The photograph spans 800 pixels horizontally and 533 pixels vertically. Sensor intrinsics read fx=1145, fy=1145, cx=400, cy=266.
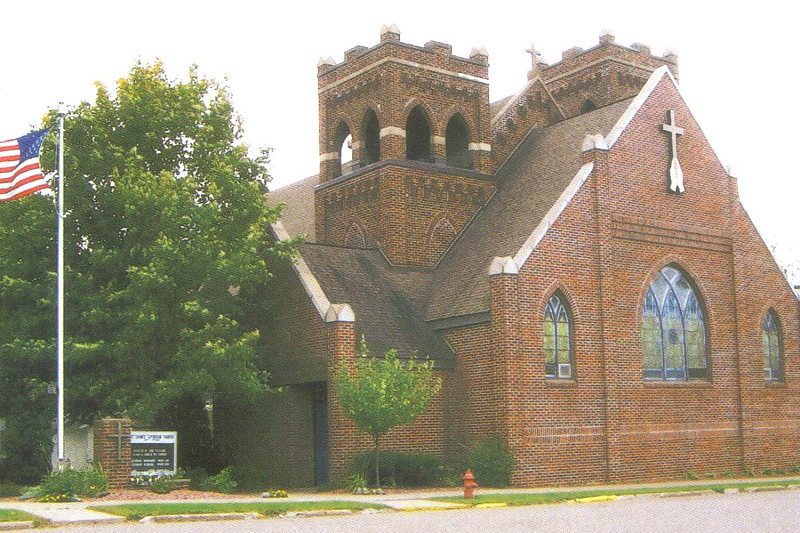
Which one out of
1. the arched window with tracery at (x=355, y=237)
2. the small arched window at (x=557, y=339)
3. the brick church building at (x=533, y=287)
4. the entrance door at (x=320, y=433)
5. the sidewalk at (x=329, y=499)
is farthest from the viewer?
the arched window with tracery at (x=355, y=237)

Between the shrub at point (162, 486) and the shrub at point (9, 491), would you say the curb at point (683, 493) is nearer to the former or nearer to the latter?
the shrub at point (162, 486)

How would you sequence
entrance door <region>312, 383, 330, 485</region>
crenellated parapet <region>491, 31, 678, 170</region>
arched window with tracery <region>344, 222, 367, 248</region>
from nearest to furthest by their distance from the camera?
1. entrance door <region>312, 383, 330, 485</region>
2. arched window with tracery <region>344, 222, 367, 248</region>
3. crenellated parapet <region>491, 31, 678, 170</region>

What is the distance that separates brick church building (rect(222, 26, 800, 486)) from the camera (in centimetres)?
3147

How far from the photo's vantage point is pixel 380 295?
1345 inches

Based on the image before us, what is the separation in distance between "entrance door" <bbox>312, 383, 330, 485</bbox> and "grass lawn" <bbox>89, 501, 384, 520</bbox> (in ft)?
26.5

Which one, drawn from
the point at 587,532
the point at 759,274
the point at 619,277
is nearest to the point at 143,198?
the point at 619,277

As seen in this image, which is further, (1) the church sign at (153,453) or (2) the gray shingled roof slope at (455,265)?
(2) the gray shingled roof slope at (455,265)

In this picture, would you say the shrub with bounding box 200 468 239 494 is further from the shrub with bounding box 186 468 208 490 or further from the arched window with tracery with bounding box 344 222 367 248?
the arched window with tracery with bounding box 344 222 367 248

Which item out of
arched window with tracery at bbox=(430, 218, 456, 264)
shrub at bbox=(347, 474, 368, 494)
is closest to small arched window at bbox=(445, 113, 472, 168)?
arched window with tracery at bbox=(430, 218, 456, 264)

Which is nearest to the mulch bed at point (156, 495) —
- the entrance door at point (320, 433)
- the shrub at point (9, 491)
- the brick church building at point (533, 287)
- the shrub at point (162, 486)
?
the shrub at point (162, 486)

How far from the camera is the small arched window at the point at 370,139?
38969mm

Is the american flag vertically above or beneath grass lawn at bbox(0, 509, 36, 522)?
above

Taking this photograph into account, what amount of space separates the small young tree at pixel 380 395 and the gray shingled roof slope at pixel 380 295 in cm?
237

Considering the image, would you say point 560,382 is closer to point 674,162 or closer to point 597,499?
point 597,499
